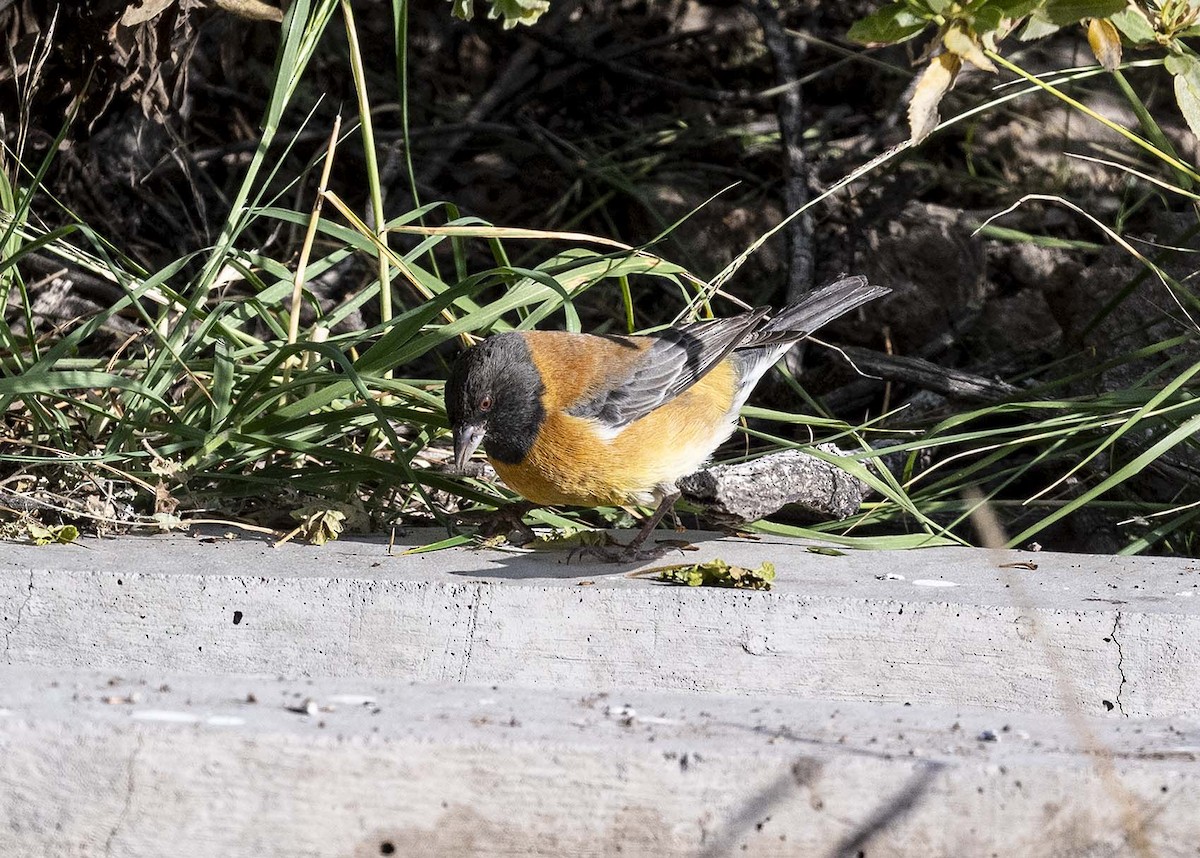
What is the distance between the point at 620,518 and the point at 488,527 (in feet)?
1.72

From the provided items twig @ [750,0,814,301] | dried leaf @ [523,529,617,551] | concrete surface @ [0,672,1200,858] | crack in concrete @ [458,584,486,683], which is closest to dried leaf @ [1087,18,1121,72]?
concrete surface @ [0,672,1200,858]

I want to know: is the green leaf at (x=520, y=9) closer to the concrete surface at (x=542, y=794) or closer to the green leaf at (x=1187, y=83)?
the green leaf at (x=1187, y=83)

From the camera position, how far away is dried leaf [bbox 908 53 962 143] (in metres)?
2.58

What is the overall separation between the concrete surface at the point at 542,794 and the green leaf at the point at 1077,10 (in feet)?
4.61

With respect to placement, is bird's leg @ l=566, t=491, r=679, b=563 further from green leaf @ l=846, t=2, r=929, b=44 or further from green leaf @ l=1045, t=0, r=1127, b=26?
→ green leaf @ l=1045, t=0, r=1127, b=26

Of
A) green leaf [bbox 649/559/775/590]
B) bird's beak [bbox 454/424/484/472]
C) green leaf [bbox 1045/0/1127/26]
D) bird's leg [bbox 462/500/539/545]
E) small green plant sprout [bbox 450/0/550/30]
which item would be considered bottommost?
bird's leg [bbox 462/500/539/545]

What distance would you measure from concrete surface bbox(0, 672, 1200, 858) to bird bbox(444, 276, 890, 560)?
1233 millimetres

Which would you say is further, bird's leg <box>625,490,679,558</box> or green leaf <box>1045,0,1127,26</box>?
bird's leg <box>625,490,679,558</box>

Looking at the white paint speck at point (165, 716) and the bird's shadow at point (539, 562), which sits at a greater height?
the white paint speck at point (165, 716)

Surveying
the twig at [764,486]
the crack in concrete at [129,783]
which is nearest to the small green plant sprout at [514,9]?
the twig at [764,486]

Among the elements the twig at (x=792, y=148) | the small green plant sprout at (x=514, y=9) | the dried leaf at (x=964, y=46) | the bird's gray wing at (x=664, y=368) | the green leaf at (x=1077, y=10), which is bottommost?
the bird's gray wing at (x=664, y=368)

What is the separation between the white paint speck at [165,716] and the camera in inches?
87.7

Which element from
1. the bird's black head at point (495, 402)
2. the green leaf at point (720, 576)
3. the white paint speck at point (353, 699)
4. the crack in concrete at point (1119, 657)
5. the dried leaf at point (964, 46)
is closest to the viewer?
the white paint speck at point (353, 699)

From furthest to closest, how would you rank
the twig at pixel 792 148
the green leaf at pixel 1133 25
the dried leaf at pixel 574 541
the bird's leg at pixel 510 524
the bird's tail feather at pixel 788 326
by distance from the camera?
the twig at pixel 792 148, the bird's tail feather at pixel 788 326, the bird's leg at pixel 510 524, the dried leaf at pixel 574 541, the green leaf at pixel 1133 25
